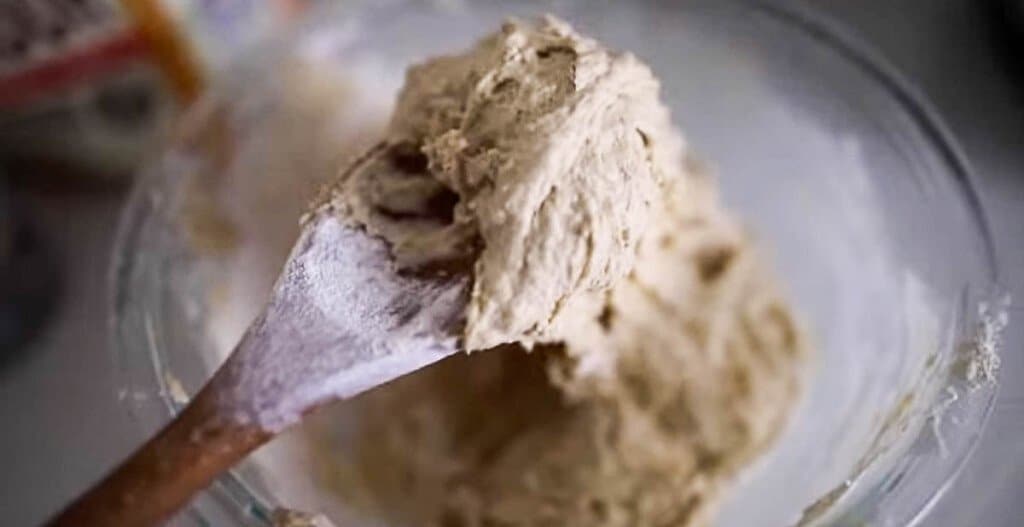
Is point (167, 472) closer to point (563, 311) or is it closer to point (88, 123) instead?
point (563, 311)

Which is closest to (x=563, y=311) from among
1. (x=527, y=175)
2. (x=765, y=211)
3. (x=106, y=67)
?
(x=527, y=175)

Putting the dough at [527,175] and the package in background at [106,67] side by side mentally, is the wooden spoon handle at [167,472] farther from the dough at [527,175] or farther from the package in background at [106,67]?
the package in background at [106,67]

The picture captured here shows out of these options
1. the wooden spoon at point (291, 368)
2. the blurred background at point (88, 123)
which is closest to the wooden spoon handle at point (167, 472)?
the wooden spoon at point (291, 368)

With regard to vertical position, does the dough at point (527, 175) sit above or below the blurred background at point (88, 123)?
below

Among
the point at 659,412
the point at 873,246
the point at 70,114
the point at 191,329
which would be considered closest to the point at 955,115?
the point at 873,246

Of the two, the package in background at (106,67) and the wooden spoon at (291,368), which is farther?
the package in background at (106,67)

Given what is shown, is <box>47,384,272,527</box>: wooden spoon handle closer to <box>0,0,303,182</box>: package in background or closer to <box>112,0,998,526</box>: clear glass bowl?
<box>112,0,998,526</box>: clear glass bowl
